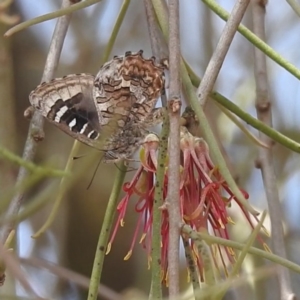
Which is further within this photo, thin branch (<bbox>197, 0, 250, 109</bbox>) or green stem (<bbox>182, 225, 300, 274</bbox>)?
thin branch (<bbox>197, 0, 250, 109</bbox>)

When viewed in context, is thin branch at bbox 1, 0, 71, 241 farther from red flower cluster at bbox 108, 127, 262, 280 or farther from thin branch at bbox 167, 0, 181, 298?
thin branch at bbox 167, 0, 181, 298

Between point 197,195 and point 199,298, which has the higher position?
point 197,195

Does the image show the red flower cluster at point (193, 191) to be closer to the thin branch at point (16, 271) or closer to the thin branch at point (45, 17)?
the thin branch at point (45, 17)

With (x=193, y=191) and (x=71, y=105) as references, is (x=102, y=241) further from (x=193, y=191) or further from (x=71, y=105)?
(x=71, y=105)

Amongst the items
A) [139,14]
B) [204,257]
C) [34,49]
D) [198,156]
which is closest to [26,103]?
[34,49]

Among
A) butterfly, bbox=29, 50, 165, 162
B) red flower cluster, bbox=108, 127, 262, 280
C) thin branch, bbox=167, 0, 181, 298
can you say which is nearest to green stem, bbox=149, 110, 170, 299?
thin branch, bbox=167, 0, 181, 298

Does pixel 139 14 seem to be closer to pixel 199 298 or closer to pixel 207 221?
pixel 207 221
